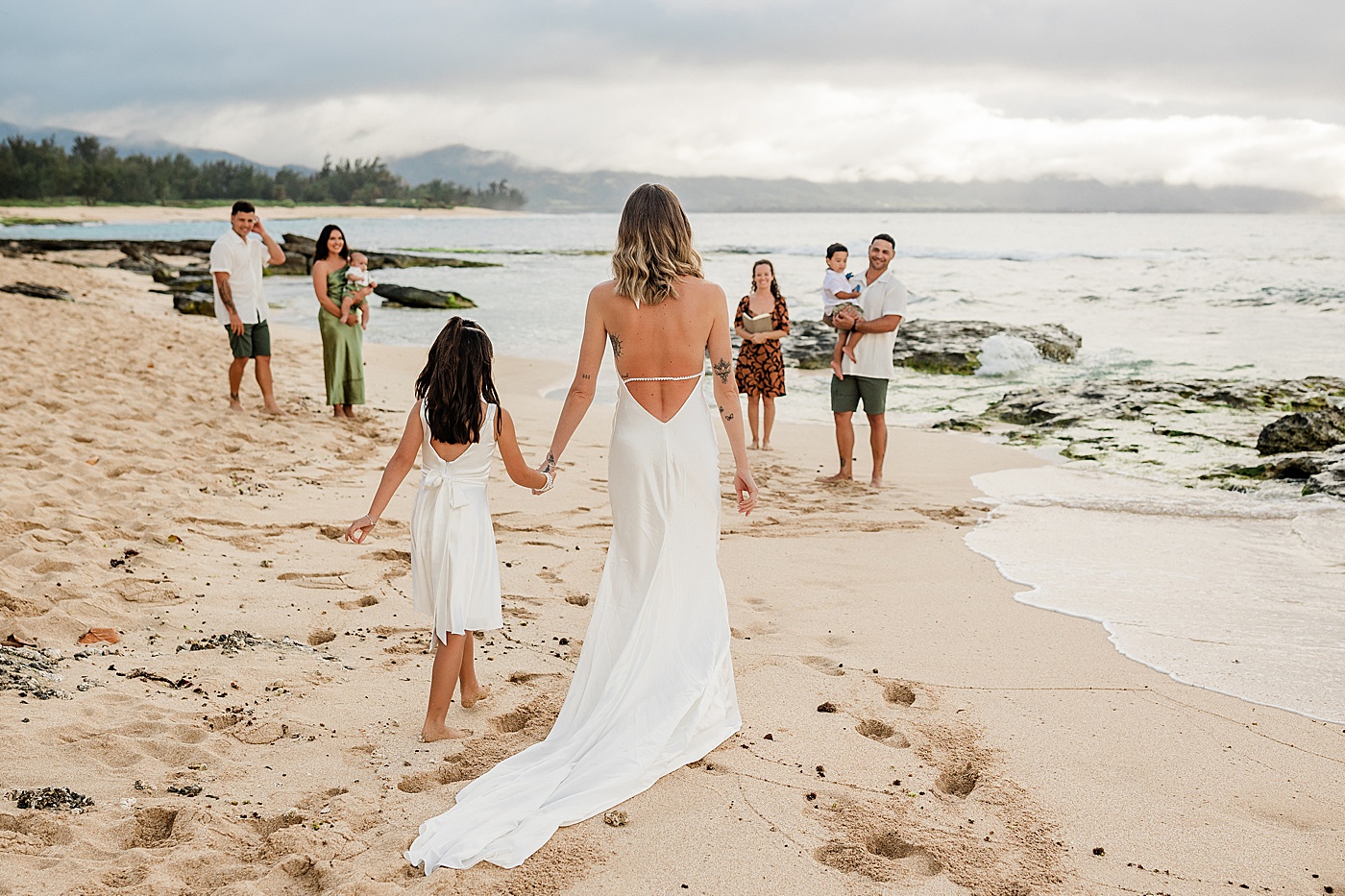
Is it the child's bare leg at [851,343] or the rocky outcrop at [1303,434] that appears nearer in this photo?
the child's bare leg at [851,343]

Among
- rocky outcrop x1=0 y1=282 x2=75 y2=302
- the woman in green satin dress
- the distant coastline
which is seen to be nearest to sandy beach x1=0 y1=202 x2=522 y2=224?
the distant coastline

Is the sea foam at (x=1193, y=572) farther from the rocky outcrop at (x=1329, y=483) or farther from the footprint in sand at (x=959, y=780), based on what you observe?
the footprint in sand at (x=959, y=780)

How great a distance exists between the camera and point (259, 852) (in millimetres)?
2752

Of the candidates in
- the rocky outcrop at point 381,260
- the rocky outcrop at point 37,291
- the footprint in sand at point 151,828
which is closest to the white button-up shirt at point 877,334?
the footprint in sand at point 151,828

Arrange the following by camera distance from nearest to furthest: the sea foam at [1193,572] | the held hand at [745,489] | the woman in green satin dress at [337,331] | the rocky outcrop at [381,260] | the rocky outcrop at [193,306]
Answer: the held hand at [745,489]
the sea foam at [1193,572]
the woman in green satin dress at [337,331]
the rocky outcrop at [193,306]
the rocky outcrop at [381,260]

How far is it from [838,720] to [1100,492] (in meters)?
5.01

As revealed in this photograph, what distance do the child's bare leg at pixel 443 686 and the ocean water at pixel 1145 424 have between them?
312 cm

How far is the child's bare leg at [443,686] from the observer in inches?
138

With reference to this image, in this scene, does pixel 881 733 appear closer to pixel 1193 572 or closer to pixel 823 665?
pixel 823 665

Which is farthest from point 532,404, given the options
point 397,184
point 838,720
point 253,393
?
point 397,184

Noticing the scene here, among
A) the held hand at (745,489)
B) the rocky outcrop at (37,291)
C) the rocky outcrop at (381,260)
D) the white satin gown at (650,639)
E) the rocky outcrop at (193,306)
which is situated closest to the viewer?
the white satin gown at (650,639)

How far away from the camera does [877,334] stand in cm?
786

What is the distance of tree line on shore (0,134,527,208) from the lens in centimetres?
9312

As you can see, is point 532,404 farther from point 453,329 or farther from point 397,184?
point 397,184
